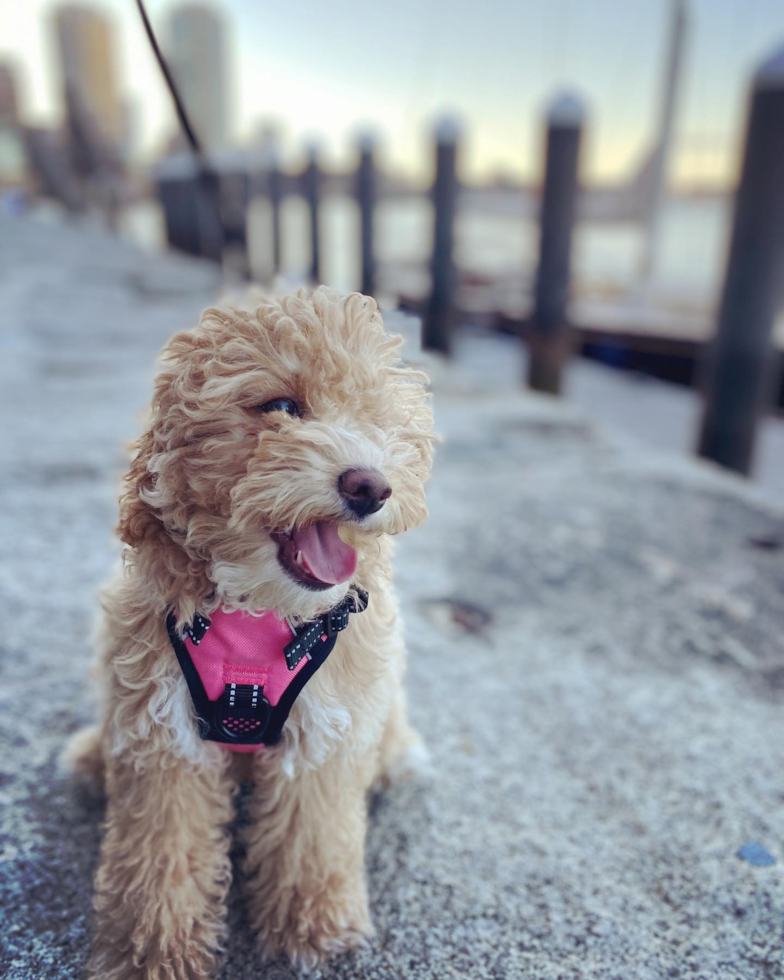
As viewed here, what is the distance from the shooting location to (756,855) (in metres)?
1.84

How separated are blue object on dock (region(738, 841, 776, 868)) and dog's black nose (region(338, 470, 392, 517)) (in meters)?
1.39

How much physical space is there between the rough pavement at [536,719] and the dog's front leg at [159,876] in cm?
9

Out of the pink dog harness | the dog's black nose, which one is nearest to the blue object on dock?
the pink dog harness

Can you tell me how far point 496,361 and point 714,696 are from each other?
32.0 ft

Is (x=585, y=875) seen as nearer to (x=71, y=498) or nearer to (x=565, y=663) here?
(x=565, y=663)

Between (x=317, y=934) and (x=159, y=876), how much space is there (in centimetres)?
36

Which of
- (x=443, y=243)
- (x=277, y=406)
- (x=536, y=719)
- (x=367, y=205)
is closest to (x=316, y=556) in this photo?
(x=277, y=406)

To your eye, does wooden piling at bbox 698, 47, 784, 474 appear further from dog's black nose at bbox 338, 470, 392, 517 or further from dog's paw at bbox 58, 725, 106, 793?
dog's paw at bbox 58, 725, 106, 793

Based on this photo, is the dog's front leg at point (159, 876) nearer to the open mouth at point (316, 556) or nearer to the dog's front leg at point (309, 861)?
the dog's front leg at point (309, 861)

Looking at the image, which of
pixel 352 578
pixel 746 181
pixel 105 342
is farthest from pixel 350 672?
pixel 105 342

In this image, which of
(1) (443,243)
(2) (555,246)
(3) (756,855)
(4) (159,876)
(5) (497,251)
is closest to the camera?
(4) (159,876)

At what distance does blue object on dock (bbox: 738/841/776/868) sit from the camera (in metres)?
1.82

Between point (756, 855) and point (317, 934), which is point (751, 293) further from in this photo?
point (317, 934)

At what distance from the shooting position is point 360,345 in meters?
1.38
